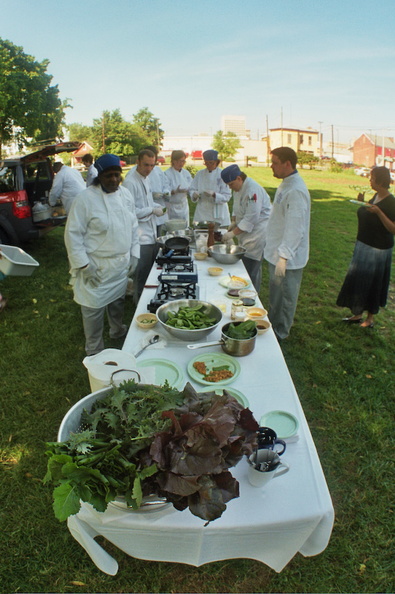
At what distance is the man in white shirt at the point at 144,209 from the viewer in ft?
14.6

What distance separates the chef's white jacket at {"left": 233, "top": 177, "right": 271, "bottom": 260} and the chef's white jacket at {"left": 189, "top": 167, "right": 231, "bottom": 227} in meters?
1.43

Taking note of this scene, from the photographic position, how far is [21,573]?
A: 1.93 meters

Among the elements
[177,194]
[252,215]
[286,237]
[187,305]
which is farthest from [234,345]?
[177,194]

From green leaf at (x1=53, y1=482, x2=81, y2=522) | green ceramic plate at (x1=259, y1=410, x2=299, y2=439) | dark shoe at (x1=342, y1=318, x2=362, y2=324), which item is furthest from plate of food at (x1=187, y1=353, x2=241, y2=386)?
dark shoe at (x1=342, y1=318, x2=362, y2=324)

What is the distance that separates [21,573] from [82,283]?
86.4 inches

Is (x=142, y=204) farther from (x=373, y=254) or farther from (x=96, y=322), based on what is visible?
(x=373, y=254)

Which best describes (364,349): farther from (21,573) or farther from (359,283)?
(21,573)

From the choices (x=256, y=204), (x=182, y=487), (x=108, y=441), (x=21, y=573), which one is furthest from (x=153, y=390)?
(x=256, y=204)

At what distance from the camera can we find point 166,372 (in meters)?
1.96

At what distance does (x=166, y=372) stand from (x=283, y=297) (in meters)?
2.27

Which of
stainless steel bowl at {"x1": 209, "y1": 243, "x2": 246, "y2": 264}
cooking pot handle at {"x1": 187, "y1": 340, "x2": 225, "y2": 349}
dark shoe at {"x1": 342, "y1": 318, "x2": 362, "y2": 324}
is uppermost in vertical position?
stainless steel bowl at {"x1": 209, "y1": 243, "x2": 246, "y2": 264}

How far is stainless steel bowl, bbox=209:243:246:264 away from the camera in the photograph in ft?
12.8

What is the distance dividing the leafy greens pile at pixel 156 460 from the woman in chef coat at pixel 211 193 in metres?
4.81

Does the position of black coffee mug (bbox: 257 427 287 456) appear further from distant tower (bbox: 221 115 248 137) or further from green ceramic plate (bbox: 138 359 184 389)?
distant tower (bbox: 221 115 248 137)
